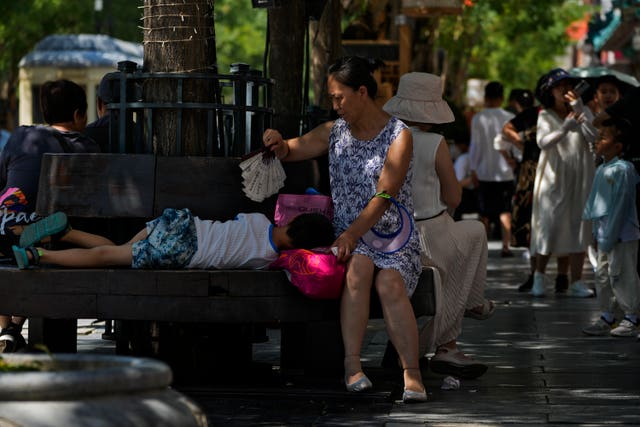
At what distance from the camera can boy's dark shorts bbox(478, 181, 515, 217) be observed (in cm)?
2027

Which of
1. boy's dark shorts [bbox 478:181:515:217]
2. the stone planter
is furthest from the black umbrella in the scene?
the stone planter

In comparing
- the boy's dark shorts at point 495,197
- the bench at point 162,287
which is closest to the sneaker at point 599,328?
the bench at point 162,287

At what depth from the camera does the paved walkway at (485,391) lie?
7.62 m

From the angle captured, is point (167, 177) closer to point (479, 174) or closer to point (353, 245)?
point (353, 245)

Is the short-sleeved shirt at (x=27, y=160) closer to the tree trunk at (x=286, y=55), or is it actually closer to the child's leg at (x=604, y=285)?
the tree trunk at (x=286, y=55)

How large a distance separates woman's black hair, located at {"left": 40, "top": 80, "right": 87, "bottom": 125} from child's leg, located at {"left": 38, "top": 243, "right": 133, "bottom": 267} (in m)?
1.60

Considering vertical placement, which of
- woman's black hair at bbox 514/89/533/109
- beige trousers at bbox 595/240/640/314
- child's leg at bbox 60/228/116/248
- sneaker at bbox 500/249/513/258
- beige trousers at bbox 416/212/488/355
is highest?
woman's black hair at bbox 514/89/533/109

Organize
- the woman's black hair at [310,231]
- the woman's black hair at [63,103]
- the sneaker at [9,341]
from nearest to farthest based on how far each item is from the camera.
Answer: the woman's black hair at [310,231]
the woman's black hair at [63,103]
the sneaker at [9,341]

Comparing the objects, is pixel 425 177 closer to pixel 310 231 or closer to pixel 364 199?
pixel 364 199

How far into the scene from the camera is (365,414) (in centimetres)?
775

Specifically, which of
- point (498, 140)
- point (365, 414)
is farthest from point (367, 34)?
point (365, 414)

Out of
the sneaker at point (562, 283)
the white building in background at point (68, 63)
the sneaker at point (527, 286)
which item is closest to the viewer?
the sneaker at point (562, 283)

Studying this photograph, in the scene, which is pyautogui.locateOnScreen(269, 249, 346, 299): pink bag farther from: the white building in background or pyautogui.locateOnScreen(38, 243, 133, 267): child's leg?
the white building in background

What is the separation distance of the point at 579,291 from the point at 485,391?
6121 millimetres
